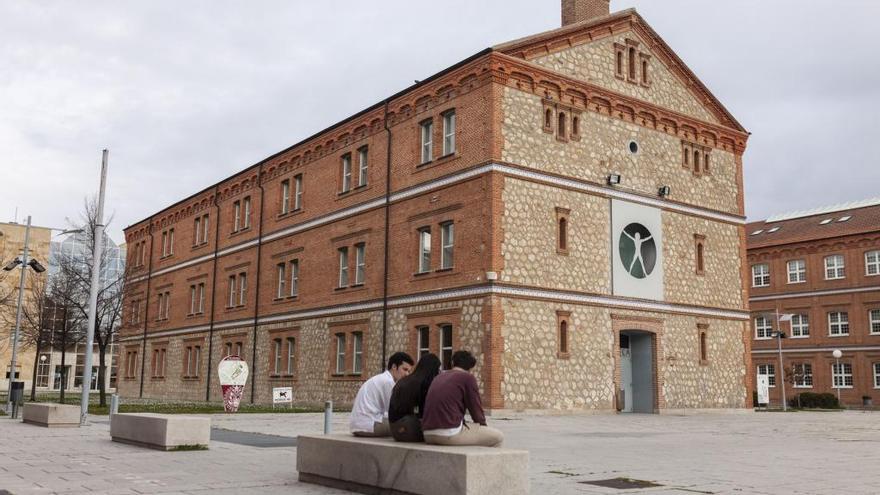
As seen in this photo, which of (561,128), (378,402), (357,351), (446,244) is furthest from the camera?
(357,351)

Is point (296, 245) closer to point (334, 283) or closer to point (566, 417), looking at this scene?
point (334, 283)

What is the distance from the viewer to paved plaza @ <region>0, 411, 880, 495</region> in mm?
8992

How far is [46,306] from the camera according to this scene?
132ft

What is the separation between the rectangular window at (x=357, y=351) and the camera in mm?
30038

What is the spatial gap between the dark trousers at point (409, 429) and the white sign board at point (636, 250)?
19952 mm

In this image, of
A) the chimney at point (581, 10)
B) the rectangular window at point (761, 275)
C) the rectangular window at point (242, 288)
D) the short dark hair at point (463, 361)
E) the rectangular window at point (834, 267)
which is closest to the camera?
the short dark hair at point (463, 361)

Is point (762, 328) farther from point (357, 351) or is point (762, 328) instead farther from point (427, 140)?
point (427, 140)

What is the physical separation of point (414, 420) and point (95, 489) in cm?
345

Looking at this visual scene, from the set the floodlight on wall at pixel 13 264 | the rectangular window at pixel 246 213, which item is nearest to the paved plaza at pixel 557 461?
the floodlight on wall at pixel 13 264

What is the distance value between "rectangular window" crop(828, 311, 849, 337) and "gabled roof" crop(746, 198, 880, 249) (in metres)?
4.98

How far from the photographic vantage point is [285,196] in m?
36.9

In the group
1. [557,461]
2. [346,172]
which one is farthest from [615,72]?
[557,461]

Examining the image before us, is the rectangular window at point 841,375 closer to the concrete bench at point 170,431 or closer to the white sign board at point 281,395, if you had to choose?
the white sign board at point 281,395

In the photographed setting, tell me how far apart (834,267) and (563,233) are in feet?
110
